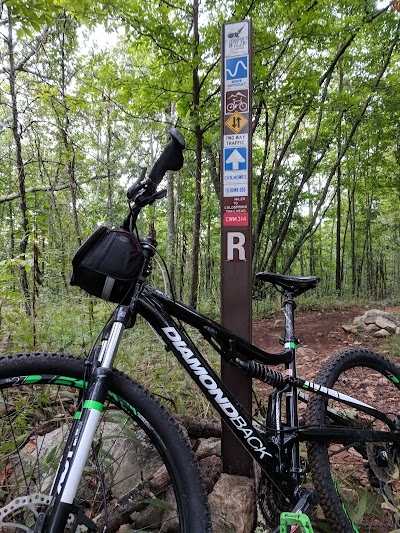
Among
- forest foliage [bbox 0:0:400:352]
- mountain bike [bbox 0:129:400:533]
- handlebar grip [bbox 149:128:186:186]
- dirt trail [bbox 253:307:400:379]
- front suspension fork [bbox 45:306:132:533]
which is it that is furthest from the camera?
dirt trail [bbox 253:307:400:379]

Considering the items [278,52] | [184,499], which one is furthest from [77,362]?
[278,52]

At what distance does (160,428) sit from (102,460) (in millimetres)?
584

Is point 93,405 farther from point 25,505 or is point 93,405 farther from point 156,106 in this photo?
point 156,106

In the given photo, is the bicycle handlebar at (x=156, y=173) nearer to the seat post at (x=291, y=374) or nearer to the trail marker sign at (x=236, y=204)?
the trail marker sign at (x=236, y=204)

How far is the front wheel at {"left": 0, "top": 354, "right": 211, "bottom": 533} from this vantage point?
1.09m

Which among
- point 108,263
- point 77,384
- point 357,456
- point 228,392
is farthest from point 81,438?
point 357,456

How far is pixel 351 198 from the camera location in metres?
14.3

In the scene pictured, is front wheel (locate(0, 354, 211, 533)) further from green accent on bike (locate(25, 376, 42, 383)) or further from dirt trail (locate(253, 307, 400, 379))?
dirt trail (locate(253, 307, 400, 379))

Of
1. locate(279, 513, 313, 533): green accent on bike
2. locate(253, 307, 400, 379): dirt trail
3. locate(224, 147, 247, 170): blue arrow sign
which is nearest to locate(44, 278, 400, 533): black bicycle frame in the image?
locate(279, 513, 313, 533): green accent on bike

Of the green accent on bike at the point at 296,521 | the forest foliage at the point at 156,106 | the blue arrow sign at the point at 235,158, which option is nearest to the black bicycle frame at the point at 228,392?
the green accent on bike at the point at 296,521

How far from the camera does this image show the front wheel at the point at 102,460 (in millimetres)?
1089

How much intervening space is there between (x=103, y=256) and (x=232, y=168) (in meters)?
0.94

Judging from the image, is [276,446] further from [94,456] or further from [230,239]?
[230,239]

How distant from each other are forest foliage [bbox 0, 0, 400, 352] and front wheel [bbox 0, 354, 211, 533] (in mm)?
984
